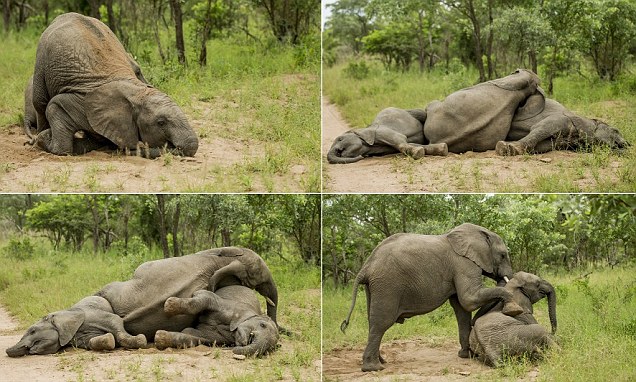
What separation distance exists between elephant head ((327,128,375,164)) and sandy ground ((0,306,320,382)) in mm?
3563

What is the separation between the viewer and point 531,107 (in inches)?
458

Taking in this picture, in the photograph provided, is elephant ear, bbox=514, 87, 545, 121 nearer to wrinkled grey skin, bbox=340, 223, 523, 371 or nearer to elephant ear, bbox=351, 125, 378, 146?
elephant ear, bbox=351, 125, 378, 146

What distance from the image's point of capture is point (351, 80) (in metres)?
21.8

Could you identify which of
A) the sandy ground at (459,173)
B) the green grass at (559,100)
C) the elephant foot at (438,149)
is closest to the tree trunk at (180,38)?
the green grass at (559,100)

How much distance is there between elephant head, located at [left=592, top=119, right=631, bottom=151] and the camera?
11.4 m

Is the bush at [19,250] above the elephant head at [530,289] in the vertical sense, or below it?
below

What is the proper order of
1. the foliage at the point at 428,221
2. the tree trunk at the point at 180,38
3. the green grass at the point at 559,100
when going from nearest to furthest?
the green grass at the point at 559,100 → the foliage at the point at 428,221 → the tree trunk at the point at 180,38

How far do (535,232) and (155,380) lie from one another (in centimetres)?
814

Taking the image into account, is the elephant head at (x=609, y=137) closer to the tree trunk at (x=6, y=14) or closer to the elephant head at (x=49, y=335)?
the elephant head at (x=49, y=335)

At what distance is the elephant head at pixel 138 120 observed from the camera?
10.5 metres

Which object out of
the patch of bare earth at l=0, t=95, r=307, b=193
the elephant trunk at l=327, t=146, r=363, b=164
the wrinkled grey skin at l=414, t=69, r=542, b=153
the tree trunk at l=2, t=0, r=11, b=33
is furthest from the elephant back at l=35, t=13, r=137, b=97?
the tree trunk at l=2, t=0, r=11, b=33

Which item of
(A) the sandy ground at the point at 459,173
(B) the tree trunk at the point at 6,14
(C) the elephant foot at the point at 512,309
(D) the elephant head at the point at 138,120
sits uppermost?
(B) the tree trunk at the point at 6,14

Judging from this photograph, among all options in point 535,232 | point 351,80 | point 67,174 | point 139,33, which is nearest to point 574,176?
point 535,232

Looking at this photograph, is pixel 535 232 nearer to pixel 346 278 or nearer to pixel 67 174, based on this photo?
pixel 346 278
